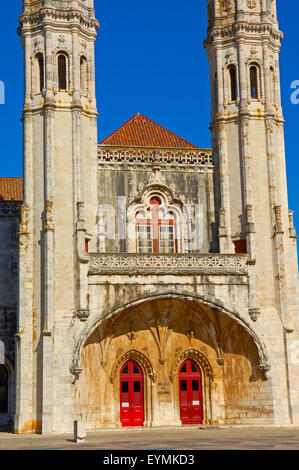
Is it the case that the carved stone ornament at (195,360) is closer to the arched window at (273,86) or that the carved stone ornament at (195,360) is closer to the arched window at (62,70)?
the arched window at (273,86)

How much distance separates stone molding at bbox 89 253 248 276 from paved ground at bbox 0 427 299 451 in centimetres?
615

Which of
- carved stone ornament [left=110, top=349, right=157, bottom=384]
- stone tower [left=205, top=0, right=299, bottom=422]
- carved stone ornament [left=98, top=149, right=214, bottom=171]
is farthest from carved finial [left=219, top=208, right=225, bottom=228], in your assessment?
carved stone ornament [left=110, top=349, right=157, bottom=384]

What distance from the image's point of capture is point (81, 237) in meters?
32.5

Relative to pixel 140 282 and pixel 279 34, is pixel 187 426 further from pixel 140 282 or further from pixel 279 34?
pixel 279 34

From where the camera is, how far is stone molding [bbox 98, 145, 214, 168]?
35.1m

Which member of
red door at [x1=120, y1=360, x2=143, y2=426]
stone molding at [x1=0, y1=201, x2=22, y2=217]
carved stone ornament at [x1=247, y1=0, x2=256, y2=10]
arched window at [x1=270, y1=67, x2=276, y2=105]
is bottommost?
red door at [x1=120, y1=360, x2=143, y2=426]

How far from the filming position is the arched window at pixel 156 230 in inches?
1377

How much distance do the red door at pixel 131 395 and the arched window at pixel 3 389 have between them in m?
6.79

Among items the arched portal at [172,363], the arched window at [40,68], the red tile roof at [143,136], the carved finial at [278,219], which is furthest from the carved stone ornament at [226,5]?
the arched portal at [172,363]

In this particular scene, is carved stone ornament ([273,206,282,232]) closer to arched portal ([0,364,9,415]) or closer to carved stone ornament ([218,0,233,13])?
carved stone ornament ([218,0,233,13])

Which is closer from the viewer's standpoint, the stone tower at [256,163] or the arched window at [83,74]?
the stone tower at [256,163]

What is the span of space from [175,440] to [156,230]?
11931 millimetres

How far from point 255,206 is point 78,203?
746cm

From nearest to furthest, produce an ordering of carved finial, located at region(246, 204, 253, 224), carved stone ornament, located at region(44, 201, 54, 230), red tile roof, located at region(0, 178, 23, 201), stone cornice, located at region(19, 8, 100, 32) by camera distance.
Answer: carved stone ornament, located at region(44, 201, 54, 230)
carved finial, located at region(246, 204, 253, 224)
stone cornice, located at region(19, 8, 100, 32)
red tile roof, located at region(0, 178, 23, 201)
